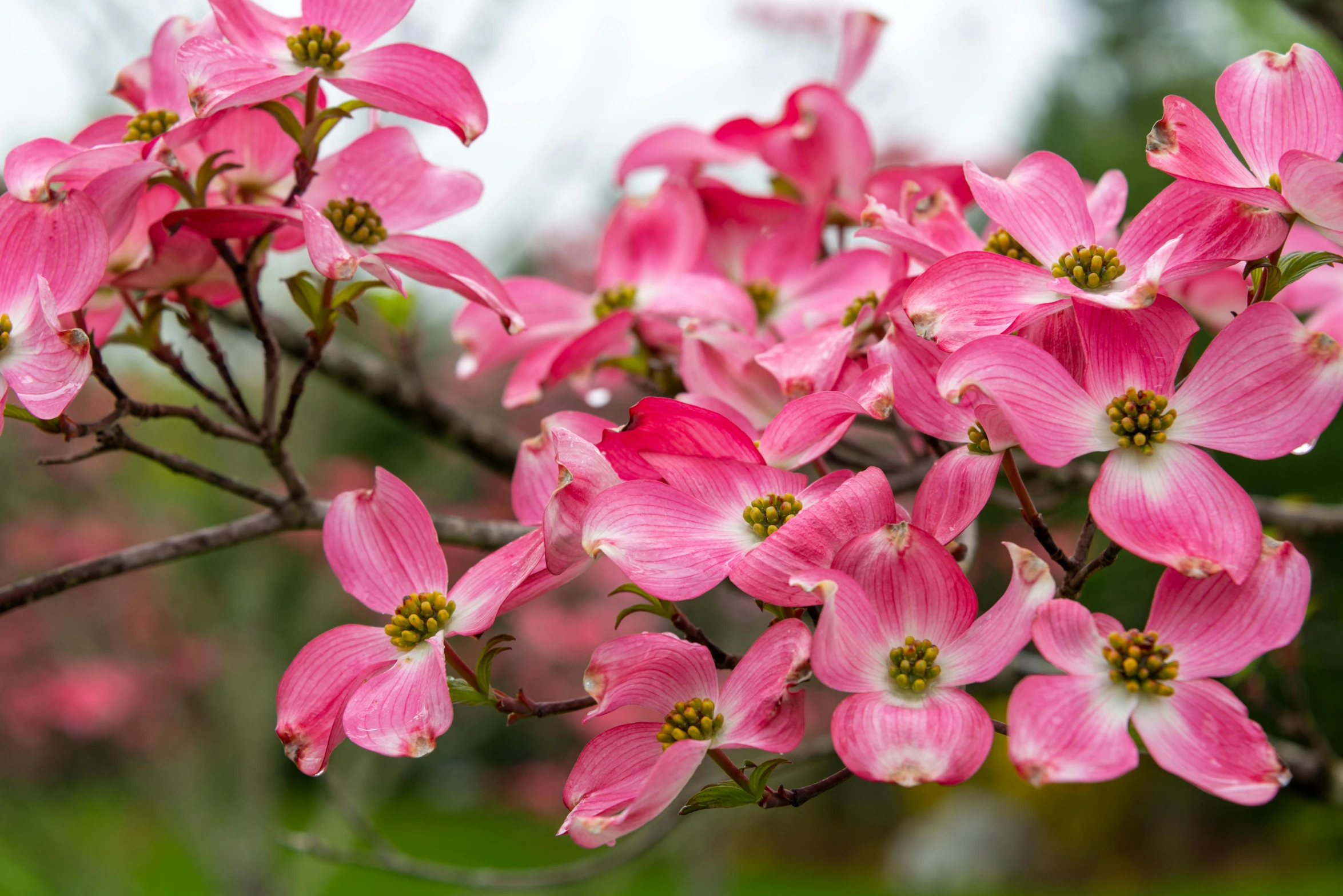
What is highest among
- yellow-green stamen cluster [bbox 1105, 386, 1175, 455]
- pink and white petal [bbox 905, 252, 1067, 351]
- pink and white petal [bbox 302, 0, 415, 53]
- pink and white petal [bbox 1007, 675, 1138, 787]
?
pink and white petal [bbox 302, 0, 415, 53]

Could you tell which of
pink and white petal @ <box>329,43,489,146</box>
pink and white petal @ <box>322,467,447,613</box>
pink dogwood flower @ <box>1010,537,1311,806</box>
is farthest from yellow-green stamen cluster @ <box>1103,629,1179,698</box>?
pink and white petal @ <box>329,43,489,146</box>

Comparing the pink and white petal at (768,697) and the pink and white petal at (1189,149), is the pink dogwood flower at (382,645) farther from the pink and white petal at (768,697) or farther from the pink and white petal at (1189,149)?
the pink and white petal at (1189,149)

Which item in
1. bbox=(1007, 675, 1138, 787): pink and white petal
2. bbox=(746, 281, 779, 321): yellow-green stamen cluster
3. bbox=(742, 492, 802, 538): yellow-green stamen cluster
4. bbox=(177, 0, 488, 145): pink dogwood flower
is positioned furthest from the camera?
bbox=(746, 281, 779, 321): yellow-green stamen cluster

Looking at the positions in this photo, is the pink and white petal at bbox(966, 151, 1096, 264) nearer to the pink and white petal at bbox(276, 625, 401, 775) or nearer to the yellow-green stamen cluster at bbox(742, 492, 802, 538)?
the yellow-green stamen cluster at bbox(742, 492, 802, 538)

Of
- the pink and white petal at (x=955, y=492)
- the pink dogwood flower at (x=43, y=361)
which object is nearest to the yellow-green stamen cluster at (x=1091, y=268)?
the pink and white petal at (x=955, y=492)

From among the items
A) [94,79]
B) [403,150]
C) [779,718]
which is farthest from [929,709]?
[94,79]

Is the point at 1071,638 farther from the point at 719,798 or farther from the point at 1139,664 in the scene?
the point at 719,798

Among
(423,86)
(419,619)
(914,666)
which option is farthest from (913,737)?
(423,86)
